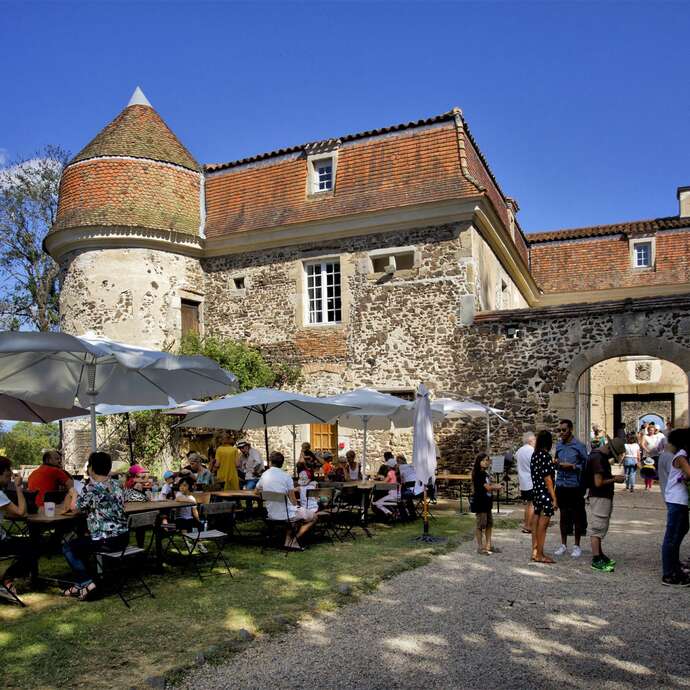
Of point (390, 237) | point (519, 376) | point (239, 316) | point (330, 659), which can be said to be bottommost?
point (330, 659)

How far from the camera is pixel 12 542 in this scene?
670 cm

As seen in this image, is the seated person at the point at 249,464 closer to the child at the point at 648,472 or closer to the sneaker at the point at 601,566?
the sneaker at the point at 601,566

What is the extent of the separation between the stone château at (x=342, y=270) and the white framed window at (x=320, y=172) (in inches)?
1.8

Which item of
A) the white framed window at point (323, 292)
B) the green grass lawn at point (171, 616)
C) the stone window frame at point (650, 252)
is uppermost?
the stone window frame at point (650, 252)

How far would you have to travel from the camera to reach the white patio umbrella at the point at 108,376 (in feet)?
26.6

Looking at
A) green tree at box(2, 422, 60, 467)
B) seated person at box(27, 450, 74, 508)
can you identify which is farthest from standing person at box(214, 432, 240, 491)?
green tree at box(2, 422, 60, 467)

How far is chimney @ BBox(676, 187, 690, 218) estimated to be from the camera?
27.3 metres

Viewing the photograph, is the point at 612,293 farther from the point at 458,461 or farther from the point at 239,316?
the point at 239,316

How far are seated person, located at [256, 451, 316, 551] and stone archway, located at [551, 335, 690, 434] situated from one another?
7.86m

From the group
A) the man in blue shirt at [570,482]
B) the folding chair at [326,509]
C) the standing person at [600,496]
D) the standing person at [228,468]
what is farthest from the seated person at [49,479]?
the standing person at [600,496]

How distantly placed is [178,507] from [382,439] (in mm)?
9922

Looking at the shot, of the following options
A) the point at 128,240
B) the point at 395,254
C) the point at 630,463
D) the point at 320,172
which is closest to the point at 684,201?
the point at 630,463

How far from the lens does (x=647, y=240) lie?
25.7 m

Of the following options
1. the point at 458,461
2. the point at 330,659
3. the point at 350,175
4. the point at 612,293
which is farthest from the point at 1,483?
the point at 612,293
